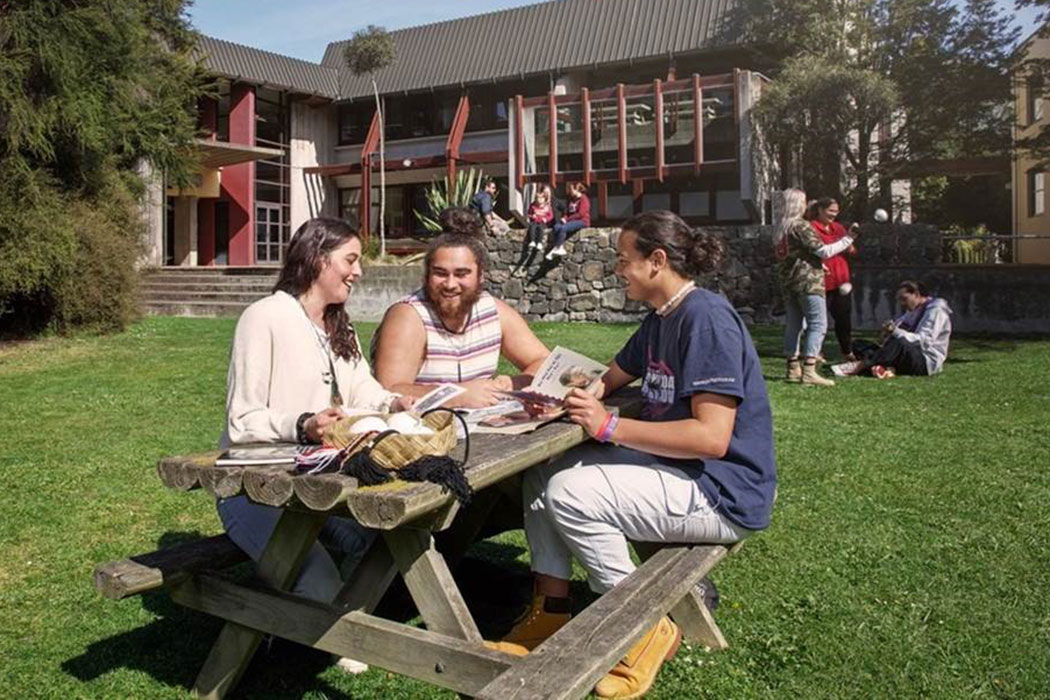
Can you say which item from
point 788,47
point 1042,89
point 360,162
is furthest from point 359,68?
point 1042,89

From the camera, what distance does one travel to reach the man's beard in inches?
151

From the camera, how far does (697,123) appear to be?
21.1 m

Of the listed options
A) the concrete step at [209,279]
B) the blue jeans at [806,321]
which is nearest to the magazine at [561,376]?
the blue jeans at [806,321]

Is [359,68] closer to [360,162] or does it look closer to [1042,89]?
[360,162]

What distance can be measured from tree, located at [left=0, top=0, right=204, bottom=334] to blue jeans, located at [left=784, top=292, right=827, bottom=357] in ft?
34.0

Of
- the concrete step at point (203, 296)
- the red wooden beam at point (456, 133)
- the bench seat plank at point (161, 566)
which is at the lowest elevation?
the bench seat plank at point (161, 566)

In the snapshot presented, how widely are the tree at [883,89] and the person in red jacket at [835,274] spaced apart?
10967mm

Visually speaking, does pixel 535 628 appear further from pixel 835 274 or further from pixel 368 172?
pixel 368 172

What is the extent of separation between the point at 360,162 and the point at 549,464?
29864 millimetres

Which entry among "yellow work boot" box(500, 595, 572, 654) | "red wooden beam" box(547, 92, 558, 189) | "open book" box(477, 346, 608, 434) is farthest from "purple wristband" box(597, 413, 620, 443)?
"red wooden beam" box(547, 92, 558, 189)

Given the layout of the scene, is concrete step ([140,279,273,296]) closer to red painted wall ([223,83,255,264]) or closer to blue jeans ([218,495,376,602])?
red painted wall ([223,83,255,264])

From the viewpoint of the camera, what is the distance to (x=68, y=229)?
14148 mm

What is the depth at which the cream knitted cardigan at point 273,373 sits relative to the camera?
284cm

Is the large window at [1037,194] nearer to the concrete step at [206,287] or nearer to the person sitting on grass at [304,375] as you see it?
the concrete step at [206,287]
